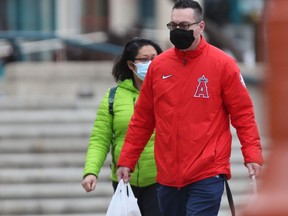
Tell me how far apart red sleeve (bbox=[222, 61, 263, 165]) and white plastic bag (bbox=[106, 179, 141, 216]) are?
78 cm

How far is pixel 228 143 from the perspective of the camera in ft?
17.6

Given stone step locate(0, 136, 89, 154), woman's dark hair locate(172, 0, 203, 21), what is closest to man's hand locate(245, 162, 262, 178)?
woman's dark hair locate(172, 0, 203, 21)

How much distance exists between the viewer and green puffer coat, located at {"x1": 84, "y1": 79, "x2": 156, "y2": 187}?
6008 mm

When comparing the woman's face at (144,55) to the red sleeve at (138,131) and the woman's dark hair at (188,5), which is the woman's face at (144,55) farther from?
the woman's dark hair at (188,5)

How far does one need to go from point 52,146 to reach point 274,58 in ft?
28.7

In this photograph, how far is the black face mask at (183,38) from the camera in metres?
5.29

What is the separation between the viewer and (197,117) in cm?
525

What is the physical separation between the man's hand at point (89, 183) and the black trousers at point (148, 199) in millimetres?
247

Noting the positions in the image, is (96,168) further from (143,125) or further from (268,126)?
(268,126)

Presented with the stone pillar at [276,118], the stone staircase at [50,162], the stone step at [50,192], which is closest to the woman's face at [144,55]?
the stone staircase at [50,162]

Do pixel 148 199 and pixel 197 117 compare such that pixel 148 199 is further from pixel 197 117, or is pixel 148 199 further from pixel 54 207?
pixel 54 207

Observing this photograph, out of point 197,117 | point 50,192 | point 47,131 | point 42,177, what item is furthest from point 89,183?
point 47,131

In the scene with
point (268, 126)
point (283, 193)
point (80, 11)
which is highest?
point (268, 126)

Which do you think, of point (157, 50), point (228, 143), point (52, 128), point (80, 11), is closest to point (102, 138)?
point (157, 50)
